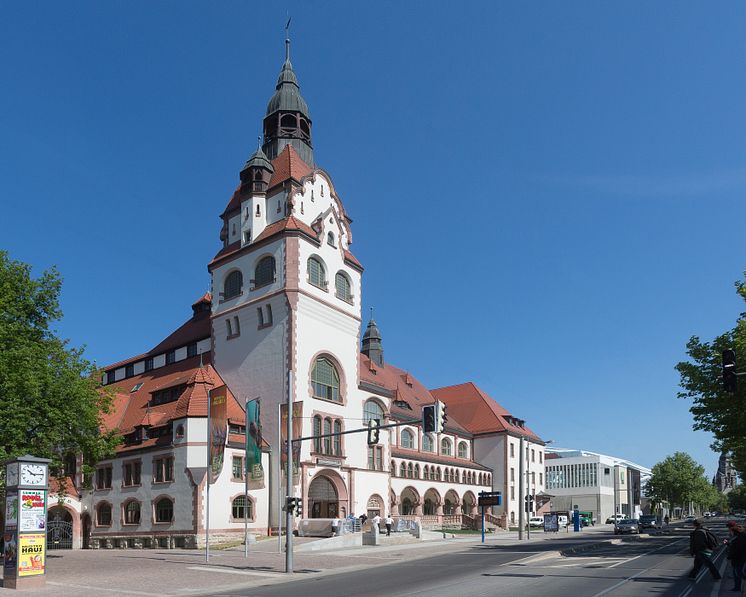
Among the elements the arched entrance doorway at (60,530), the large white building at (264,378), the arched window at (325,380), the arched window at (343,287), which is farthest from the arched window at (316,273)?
the arched entrance doorway at (60,530)

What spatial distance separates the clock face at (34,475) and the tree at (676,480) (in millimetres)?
139803

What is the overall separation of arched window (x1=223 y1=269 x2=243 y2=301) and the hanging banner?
31.1 m

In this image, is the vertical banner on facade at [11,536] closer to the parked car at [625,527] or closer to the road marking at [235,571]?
the road marking at [235,571]

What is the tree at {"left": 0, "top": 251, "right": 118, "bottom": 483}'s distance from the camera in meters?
31.5

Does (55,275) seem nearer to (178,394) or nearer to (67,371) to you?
(67,371)

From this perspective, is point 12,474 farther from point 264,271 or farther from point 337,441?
point 337,441

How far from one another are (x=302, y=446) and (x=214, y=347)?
1164cm

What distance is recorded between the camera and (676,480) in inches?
5551

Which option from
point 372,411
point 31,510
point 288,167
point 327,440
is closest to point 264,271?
point 288,167

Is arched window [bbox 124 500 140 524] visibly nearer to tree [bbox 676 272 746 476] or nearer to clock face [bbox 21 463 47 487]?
clock face [bbox 21 463 47 487]

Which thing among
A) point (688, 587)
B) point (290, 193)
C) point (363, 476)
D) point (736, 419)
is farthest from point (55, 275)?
point (736, 419)

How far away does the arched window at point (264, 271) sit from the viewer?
5076 centimetres

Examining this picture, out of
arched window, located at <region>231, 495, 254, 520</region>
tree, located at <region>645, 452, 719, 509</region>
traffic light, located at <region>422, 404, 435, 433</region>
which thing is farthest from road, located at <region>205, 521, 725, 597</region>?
tree, located at <region>645, 452, 719, 509</region>

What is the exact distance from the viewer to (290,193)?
52344 millimetres
